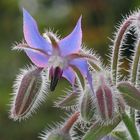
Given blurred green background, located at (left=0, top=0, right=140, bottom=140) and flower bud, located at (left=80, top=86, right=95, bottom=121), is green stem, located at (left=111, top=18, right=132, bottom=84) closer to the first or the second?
flower bud, located at (left=80, top=86, right=95, bottom=121)

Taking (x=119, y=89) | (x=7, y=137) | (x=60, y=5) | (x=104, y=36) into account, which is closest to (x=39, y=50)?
(x=119, y=89)

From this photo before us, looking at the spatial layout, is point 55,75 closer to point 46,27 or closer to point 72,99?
point 72,99

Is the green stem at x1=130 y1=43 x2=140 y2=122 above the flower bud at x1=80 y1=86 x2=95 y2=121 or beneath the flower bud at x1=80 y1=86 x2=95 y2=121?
above

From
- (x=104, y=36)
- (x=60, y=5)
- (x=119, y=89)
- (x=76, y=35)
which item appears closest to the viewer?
(x=76, y=35)

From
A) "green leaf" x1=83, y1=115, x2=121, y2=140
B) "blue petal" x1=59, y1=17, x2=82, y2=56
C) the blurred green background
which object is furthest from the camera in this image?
the blurred green background

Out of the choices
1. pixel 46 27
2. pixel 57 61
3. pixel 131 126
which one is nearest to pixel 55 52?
pixel 57 61

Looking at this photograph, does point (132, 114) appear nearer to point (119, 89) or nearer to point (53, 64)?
point (119, 89)

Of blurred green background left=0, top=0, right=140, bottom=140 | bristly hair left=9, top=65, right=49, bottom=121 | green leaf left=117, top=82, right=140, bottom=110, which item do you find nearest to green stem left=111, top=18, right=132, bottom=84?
green leaf left=117, top=82, right=140, bottom=110
